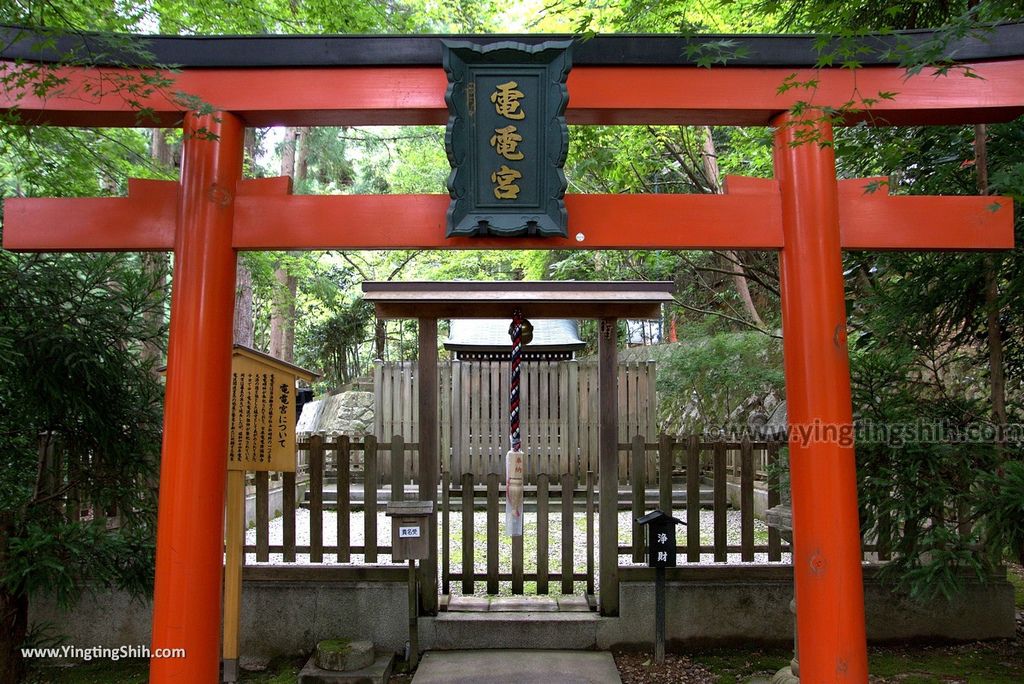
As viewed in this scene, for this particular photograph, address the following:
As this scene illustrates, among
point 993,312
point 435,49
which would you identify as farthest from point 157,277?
point 993,312

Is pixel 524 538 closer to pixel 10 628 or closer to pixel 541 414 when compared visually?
pixel 541 414

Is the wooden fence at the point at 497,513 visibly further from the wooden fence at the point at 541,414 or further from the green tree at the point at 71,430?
the wooden fence at the point at 541,414

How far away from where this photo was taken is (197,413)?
3.63 metres

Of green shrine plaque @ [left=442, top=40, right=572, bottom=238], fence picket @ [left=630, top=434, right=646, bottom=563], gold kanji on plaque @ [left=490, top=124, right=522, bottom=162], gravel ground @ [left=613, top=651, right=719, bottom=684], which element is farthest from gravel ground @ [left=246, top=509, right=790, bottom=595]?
gold kanji on plaque @ [left=490, top=124, right=522, bottom=162]

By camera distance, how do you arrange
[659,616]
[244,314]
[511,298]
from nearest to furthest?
1. [659,616]
2. [511,298]
3. [244,314]

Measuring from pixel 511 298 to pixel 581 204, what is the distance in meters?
1.93

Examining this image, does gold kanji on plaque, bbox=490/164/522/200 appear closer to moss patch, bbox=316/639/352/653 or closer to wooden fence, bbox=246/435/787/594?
wooden fence, bbox=246/435/787/594

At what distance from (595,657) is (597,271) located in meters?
8.71

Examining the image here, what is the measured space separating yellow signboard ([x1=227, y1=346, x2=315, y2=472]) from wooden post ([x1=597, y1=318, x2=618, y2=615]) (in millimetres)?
2415

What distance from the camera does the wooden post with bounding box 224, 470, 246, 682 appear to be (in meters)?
4.62

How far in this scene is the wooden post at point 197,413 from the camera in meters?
3.57

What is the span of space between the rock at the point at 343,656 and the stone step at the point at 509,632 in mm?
541

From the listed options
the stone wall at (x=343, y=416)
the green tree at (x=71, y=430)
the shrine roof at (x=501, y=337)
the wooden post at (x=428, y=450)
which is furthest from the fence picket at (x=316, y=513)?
the stone wall at (x=343, y=416)

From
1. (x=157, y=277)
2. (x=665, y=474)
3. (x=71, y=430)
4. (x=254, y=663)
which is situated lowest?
(x=254, y=663)
